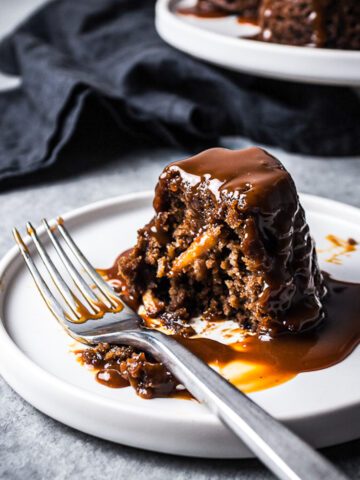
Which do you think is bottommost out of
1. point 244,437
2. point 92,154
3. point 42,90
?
point 92,154

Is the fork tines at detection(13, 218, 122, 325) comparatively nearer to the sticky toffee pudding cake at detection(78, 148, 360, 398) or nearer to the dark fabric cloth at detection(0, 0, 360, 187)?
the sticky toffee pudding cake at detection(78, 148, 360, 398)

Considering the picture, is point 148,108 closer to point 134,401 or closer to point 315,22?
point 315,22

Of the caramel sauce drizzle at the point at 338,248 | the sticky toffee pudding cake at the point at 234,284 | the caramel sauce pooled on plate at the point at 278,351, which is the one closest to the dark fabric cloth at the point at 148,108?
the caramel sauce drizzle at the point at 338,248

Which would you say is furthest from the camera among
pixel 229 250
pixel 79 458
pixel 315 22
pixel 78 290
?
pixel 315 22

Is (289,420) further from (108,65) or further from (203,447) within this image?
(108,65)

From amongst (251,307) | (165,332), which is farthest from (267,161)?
(165,332)

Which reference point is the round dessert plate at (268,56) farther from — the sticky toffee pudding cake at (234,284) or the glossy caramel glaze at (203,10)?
the sticky toffee pudding cake at (234,284)

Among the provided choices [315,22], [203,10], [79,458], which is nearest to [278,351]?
[79,458]
